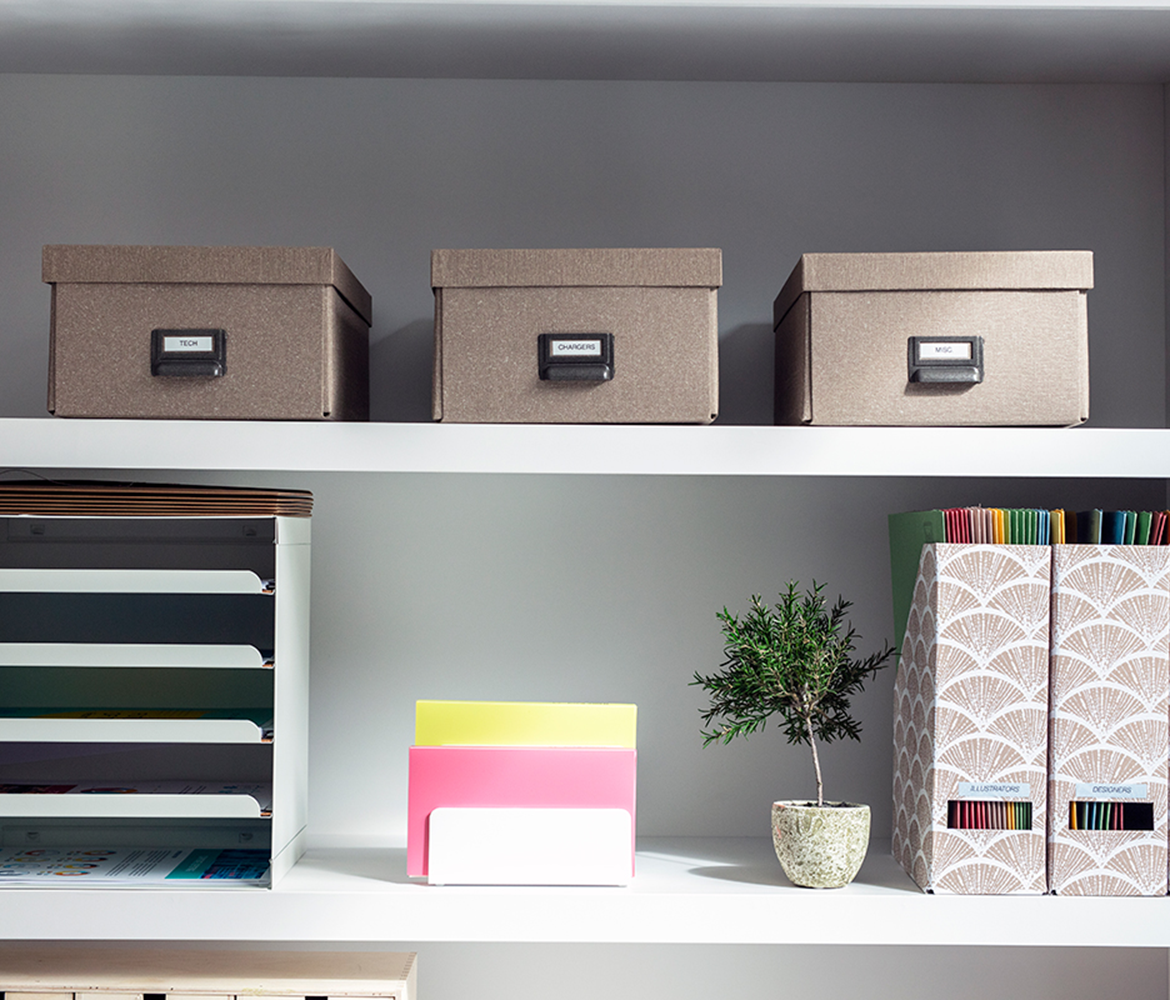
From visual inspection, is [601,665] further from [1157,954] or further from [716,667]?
[1157,954]

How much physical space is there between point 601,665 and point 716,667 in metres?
0.14

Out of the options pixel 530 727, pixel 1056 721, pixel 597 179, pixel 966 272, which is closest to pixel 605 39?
pixel 597 179

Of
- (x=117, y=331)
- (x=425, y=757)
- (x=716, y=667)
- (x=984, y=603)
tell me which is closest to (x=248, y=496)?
(x=117, y=331)

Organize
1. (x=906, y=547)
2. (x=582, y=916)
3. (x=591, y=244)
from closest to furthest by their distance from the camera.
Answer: (x=582, y=916), (x=906, y=547), (x=591, y=244)

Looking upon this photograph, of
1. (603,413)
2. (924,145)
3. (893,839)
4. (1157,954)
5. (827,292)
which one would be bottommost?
(1157,954)

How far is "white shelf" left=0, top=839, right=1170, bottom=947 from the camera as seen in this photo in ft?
3.12

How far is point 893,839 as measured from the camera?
112 centimetres

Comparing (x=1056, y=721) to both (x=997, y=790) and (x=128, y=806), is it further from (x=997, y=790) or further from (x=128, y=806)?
(x=128, y=806)

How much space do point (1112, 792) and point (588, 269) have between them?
0.71 metres

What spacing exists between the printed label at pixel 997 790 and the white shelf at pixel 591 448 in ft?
0.97

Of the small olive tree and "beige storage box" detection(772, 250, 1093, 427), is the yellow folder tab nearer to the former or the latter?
the small olive tree

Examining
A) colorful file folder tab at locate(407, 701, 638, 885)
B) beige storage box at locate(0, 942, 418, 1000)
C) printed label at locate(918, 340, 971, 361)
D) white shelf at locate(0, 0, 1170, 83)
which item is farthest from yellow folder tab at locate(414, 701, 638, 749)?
white shelf at locate(0, 0, 1170, 83)

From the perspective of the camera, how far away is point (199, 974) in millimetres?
1032

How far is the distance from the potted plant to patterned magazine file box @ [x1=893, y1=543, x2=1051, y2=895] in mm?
86
